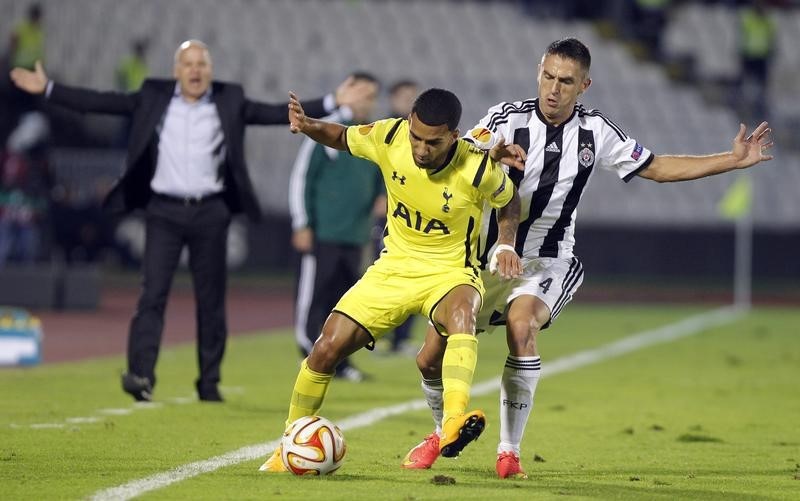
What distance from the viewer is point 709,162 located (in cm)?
727

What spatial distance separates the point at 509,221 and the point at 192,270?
3757 millimetres

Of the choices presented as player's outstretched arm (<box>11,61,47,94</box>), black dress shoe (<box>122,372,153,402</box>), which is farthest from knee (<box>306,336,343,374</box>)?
player's outstretched arm (<box>11,61,47,94</box>)

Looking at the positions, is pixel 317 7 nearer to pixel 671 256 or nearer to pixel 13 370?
pixel 671 256

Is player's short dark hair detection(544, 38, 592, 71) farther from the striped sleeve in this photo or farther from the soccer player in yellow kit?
the soccer player in yellow kit

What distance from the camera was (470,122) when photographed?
28688mm

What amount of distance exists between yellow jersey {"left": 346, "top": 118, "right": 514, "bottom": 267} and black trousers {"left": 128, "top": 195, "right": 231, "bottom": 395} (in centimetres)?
330

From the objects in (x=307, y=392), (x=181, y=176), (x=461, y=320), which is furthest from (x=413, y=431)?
(x=181, y=176)

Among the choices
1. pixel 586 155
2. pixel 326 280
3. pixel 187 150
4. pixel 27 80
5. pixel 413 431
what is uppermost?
pixel 27 80

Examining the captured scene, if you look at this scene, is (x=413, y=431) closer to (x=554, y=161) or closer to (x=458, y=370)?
(x=554, y=161)

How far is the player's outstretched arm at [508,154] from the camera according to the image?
6766mm

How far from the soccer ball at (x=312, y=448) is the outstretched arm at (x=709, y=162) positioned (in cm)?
196

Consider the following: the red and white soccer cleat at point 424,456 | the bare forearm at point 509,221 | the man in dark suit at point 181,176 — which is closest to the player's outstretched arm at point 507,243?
the bare forearm at point 509,221

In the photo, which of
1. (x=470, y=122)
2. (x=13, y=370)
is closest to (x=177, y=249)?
(x=13, y=370)

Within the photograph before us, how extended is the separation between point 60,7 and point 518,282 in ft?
77.9
